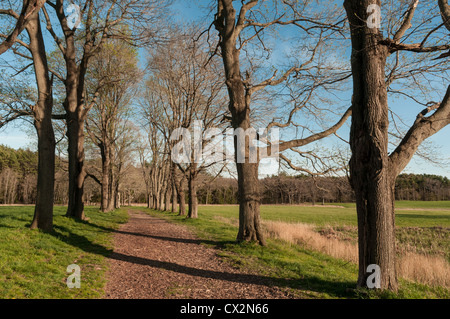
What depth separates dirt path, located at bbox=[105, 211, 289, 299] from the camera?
450 cm

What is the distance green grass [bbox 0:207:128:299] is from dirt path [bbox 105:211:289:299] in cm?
37

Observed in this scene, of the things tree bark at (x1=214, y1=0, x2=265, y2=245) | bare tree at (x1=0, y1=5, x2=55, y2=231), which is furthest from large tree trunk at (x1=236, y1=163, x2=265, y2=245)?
bare tree at (x1=0, y1=5, x2=55, y2=231)

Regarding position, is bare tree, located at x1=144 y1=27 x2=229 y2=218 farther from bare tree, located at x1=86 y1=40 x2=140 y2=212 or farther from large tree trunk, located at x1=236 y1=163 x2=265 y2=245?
large tree trunk, located at x1=236 y1=163 x2=265 y2=245

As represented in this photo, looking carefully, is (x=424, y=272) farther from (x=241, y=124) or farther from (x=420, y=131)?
(x=241, y=124)

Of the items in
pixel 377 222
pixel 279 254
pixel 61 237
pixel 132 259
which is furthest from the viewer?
pixel 61 237

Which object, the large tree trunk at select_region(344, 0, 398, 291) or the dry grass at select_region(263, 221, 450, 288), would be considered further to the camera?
the dry grass at select_region(263, 221, 450, 288)

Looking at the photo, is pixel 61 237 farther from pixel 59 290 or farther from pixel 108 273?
pixel 59 290

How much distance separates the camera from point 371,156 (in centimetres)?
439

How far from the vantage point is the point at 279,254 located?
724 centimetres

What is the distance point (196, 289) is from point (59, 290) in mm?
2199

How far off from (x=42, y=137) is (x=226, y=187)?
33.7m

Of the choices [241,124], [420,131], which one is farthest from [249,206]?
[420,131]

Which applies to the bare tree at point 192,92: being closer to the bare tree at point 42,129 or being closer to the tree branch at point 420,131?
the bare tree at point 42,129
